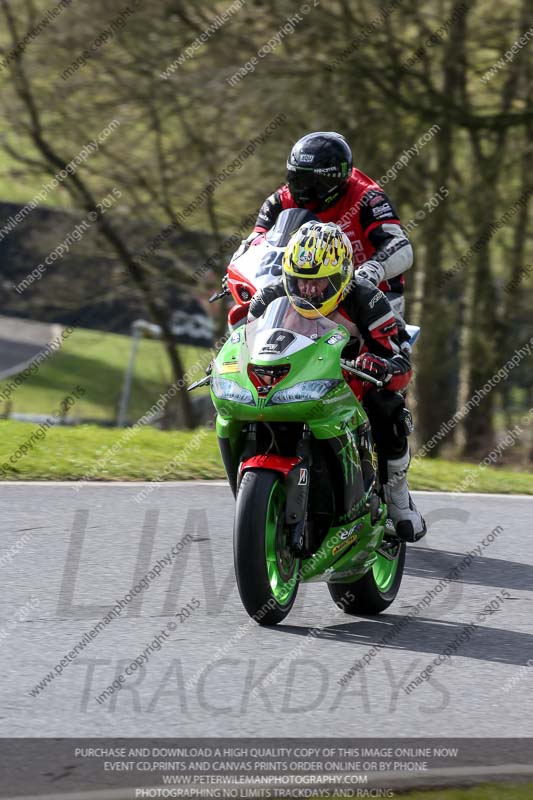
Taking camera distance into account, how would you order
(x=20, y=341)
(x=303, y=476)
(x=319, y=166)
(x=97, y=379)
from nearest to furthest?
(x=303, y=476) < (x=319, y=166) < (x=97, y=379) < (x=20, y=341)

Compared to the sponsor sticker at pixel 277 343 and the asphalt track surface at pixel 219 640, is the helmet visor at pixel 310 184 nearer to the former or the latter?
the sponsor sticker at pixel 277 343

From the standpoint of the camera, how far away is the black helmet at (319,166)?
6.60m

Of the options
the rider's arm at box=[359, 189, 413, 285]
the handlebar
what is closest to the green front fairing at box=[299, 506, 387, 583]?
the handlebar

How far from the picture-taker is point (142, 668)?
4883mm

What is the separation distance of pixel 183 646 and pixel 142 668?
386 millimetres

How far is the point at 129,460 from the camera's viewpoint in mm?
9781

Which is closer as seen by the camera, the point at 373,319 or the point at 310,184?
the point at 373,319

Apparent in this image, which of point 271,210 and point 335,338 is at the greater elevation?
point 335,338

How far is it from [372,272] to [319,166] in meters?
0.77

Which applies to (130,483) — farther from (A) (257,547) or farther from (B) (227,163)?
(B) (227,163)

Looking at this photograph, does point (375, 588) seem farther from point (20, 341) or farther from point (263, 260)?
point (20, 341)

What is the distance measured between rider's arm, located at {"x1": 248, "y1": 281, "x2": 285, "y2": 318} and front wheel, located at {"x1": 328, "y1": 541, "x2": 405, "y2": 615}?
1.27m

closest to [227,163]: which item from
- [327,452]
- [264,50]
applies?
[264,50]

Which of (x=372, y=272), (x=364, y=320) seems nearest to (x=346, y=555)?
(x=364, y=320)
